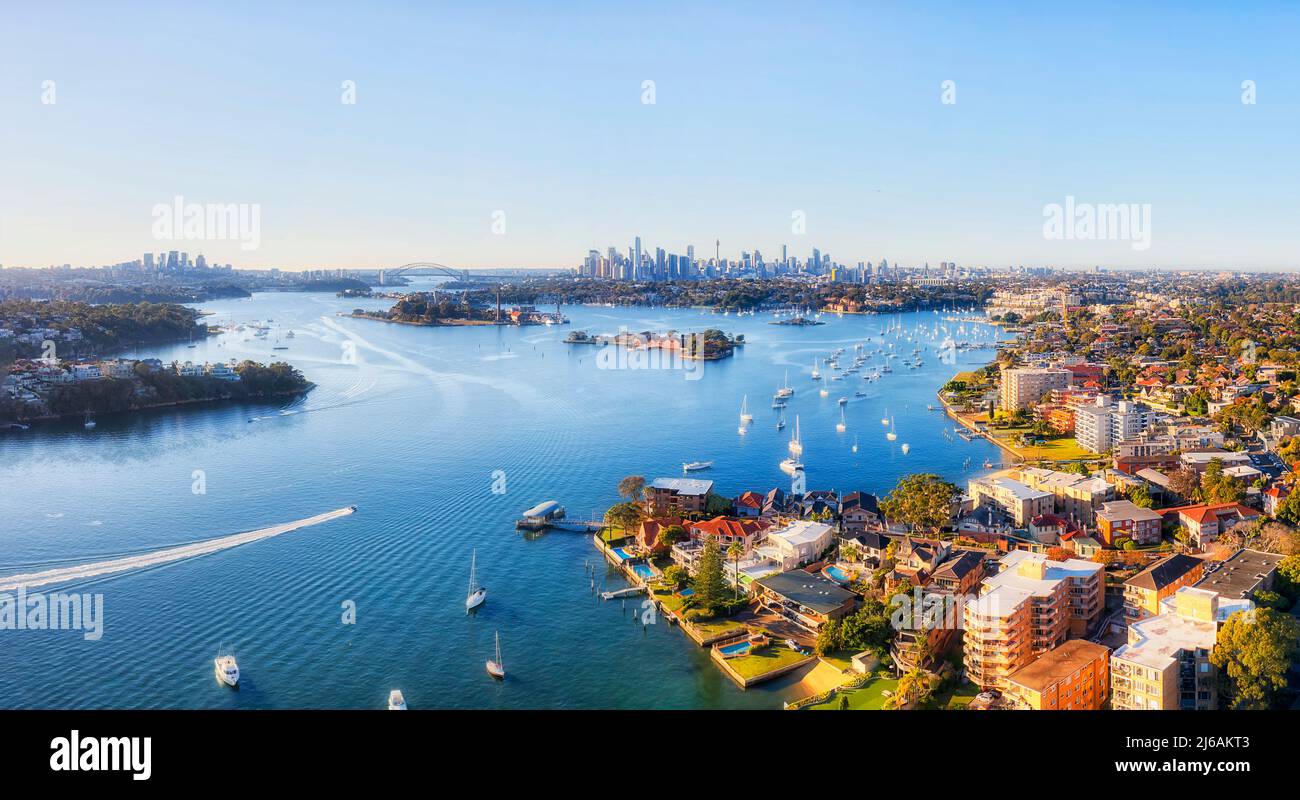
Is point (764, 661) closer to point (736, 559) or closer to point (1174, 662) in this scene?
point (736, 559)

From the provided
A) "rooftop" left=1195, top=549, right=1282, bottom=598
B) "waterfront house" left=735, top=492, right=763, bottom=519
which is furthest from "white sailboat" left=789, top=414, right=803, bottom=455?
"rooftop" left=1195, top=549, right=1282, bottom=598

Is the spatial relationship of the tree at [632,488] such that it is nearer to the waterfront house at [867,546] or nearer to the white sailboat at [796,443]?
the waterfront house at [867,546]

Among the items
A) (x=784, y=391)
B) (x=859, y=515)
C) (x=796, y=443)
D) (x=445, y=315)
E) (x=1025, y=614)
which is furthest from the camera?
(x=445, y=315)

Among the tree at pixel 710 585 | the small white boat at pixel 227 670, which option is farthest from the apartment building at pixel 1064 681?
the small white boat at pixel 227 670

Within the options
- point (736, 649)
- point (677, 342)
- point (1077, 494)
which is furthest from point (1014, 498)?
point (677, 342)

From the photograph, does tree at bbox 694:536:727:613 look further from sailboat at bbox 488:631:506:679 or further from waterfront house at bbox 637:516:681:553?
sailboat at bbox 488:631:506:679

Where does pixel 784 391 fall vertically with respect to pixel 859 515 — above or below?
above
